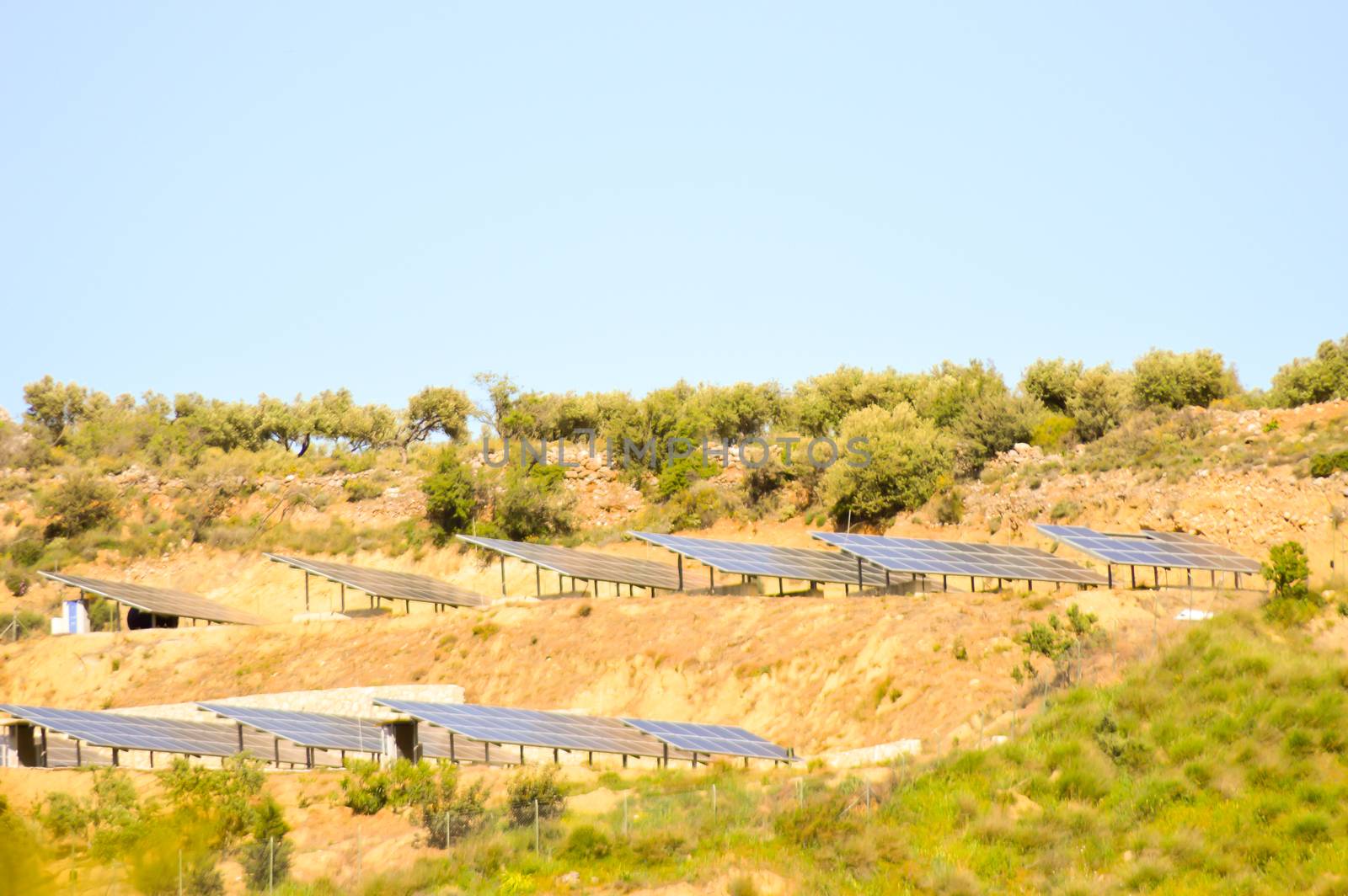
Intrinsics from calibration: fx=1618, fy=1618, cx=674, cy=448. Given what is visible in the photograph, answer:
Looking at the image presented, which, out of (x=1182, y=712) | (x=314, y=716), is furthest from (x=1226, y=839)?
(x=314, y=716)

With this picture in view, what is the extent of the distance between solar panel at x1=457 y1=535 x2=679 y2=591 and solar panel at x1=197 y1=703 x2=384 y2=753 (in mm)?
13851

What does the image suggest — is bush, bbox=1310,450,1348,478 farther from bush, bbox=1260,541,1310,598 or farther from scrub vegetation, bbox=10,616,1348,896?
scrub vegetation, bbox=10,616,1348,896

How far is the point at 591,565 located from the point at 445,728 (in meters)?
22.2

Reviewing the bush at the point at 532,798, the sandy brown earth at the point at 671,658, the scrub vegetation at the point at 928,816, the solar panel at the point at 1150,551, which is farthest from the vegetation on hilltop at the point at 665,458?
the bush at the point at 532,798

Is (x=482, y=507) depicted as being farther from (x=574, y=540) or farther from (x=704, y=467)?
(x=704, y=467)

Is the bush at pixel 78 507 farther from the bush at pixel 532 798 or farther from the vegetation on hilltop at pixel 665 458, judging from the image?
the bush at pixel 532 798

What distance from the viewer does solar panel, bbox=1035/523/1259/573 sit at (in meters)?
50.2

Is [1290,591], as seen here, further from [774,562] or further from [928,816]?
[774,562]

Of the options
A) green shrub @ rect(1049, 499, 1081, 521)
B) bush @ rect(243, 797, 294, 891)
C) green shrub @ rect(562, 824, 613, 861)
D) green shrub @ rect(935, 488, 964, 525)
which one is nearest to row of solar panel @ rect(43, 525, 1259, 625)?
green shrub @ rect(1049, 499, 1081, 521)

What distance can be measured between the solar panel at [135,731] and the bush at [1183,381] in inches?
1973

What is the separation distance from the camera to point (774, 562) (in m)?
56.2

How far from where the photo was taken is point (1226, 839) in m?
31.7

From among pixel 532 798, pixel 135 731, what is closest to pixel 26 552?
pixel 135 731

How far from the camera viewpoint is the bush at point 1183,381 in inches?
3088
